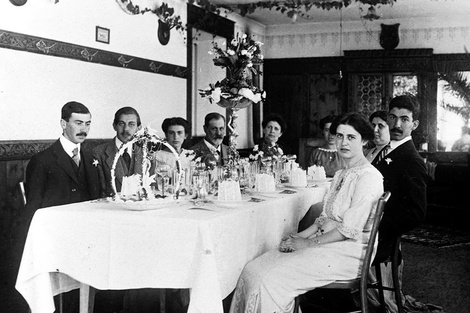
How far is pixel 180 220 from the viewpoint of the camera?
2.81 m

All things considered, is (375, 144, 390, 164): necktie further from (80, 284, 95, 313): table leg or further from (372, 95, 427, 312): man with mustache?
(80, 284, 95, 313): table leg

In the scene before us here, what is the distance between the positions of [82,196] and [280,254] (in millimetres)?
1565

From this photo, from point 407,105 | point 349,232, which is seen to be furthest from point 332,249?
point 407,105

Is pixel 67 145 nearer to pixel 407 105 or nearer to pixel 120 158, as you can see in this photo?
pixel 120 158

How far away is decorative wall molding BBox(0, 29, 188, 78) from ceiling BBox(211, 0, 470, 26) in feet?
5.75

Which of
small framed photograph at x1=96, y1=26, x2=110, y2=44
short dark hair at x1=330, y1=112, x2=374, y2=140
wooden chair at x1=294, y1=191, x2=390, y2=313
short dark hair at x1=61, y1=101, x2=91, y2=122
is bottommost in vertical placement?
wooden chair at x1=294, y1=191, x2=390, y2=313

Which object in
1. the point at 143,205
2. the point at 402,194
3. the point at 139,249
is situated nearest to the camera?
the point at 139,249

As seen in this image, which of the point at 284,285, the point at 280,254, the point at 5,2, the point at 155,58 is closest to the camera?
the point at 284,285

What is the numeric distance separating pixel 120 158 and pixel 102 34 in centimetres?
215

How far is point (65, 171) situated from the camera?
3820 millimetres

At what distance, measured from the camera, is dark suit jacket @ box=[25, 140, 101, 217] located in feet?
12.0

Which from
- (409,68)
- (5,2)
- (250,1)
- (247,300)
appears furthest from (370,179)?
(409,68)

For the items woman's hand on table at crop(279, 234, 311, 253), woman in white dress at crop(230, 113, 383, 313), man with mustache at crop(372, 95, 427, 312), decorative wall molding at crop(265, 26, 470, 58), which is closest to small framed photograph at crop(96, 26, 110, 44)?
man with mustache at crop(372, 95, 427, 312)

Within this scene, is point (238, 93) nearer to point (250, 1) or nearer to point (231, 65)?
point (231, 65)
